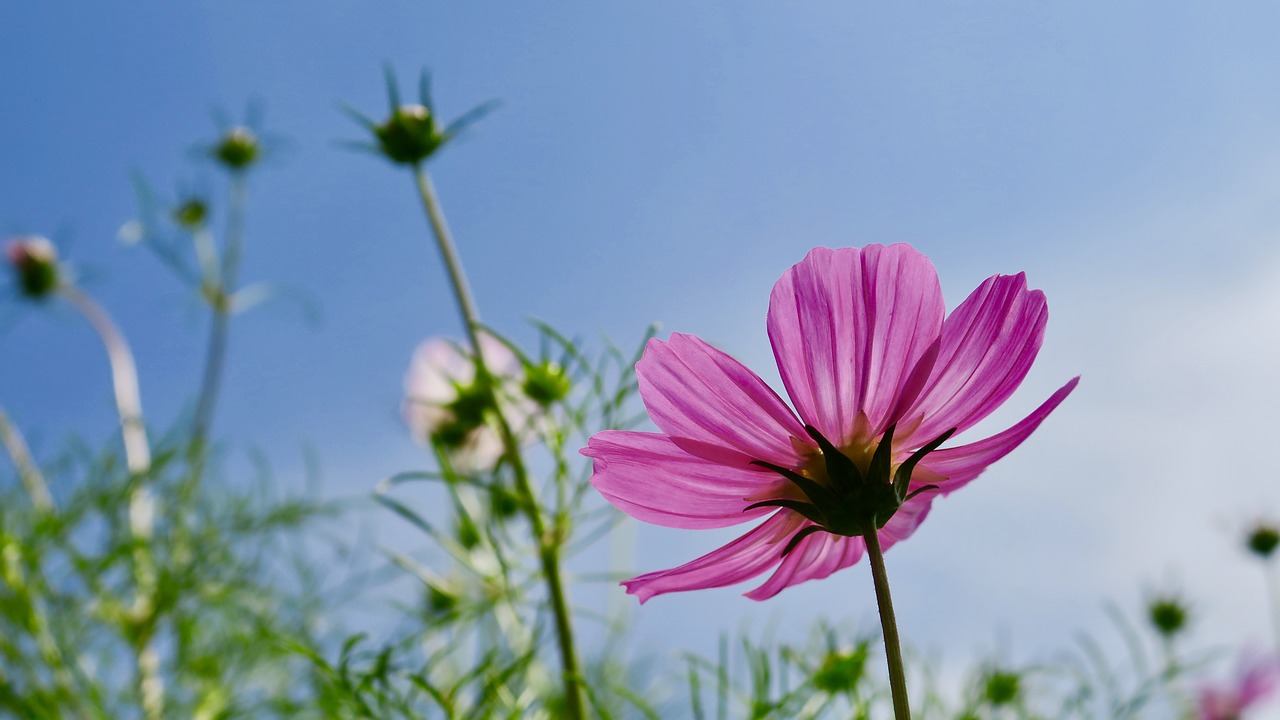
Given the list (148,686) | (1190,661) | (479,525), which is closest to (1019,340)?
(479,525)

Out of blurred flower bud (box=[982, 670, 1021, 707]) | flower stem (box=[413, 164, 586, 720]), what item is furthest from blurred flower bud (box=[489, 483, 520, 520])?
blurred flower bud (box=[982, 670, 1021, 707])

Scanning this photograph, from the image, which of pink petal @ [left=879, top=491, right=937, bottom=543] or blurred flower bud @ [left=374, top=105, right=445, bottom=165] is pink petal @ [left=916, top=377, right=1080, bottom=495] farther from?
blurred flower bud @ [left=374, top=105, right=445, bottom=165]

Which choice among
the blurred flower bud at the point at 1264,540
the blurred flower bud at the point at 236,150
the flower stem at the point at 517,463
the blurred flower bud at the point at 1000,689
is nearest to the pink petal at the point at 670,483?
the flower stem at the point at 517,463

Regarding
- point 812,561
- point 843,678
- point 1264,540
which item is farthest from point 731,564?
point 1264,540

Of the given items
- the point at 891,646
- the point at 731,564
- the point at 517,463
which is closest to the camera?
the point at 891,646

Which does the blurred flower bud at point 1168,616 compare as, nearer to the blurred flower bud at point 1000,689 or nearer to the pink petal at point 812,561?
the blurred flower bud at point 1000,689

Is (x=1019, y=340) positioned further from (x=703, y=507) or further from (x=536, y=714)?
(x=536, y=714)

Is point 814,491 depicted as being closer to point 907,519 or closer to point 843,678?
point 907,519
